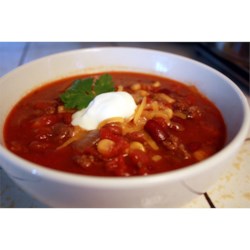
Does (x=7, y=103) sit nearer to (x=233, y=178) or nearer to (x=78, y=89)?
(x=78, y=89)

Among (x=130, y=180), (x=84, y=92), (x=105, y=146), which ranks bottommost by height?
(x=84, y=92)

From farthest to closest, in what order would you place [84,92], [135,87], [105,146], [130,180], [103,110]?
[135,87], [84,92], [103,110], [105,146], [130,180]

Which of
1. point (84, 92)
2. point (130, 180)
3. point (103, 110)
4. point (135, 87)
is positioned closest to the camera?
point (130, 180)

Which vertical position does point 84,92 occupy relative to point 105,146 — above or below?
below

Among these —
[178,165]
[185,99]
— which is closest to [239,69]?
[185,99]

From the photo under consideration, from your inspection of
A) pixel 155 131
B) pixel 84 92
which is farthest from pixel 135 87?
pixel 155 131

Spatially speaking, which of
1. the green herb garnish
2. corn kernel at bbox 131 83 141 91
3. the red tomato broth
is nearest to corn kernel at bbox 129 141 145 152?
the red tomato broth

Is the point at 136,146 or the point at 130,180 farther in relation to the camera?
the point at 136,146

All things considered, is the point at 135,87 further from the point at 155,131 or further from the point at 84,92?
the point at 155,131
